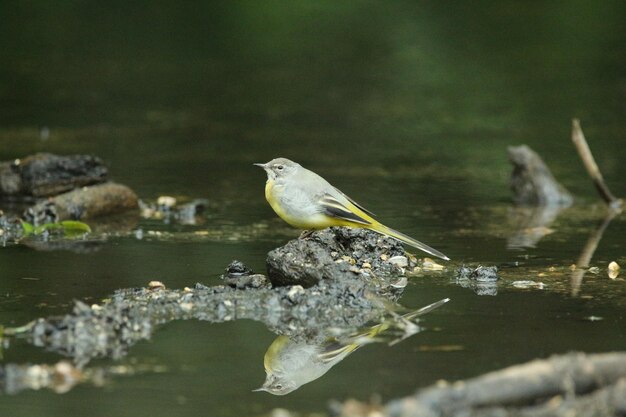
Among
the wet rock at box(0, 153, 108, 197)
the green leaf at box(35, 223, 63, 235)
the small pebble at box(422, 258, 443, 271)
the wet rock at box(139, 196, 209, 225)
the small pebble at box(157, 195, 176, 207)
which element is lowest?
the small pebble at box(422, 258, 443, 271)

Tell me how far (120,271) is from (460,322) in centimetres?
257

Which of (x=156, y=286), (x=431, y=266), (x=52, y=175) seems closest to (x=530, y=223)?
(x=431, y=266)

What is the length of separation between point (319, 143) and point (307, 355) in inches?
347

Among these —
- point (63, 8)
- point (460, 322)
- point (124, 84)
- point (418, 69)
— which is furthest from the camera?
point (63, 8)

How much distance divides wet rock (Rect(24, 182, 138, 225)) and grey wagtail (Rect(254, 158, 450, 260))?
282 centimetres

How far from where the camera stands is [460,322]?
7035 millimetres

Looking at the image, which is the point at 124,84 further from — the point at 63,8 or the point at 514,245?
the point at 514,245

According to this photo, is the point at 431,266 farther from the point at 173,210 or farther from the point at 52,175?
the point at 52,175

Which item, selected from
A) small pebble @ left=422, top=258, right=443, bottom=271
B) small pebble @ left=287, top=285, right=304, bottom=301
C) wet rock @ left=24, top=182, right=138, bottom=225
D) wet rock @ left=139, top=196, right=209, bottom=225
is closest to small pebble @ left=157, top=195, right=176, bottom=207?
wet rock @ left=139, top=196, right=209, bottom=225

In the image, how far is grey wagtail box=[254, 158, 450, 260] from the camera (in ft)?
26.8

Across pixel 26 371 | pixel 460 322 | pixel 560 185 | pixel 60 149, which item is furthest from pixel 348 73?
pixel 26 371

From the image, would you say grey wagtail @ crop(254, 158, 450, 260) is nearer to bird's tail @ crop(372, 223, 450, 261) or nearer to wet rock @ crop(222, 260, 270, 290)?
bird's tail @ crop(372, 223, 450, 261)

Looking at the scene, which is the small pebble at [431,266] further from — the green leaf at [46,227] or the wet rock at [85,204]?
the wet rock at [85,204]

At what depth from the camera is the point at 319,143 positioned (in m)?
15.1
